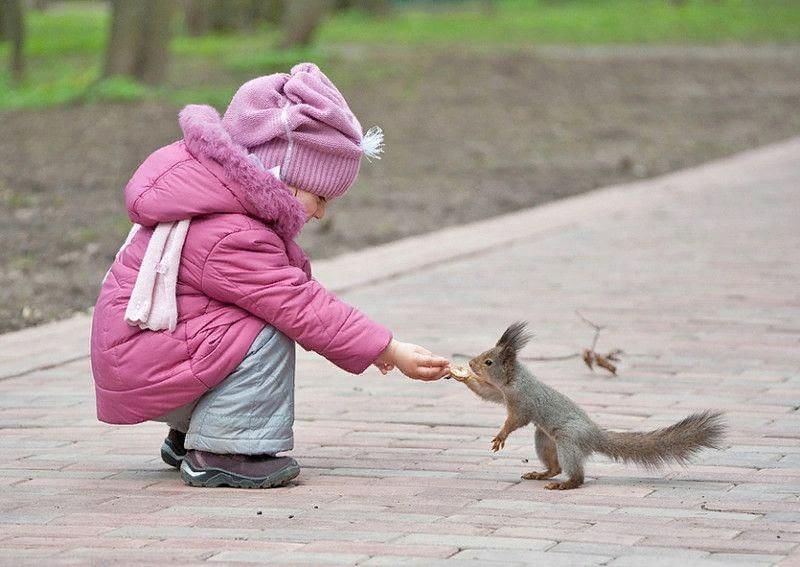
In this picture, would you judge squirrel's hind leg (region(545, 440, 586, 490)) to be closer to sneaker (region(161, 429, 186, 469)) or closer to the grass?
sneaker (region(161, 429, 186, 469))

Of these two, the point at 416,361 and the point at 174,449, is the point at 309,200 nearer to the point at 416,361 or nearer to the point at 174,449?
the point at 416,361

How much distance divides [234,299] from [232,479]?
0.51 meters

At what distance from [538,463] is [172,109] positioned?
34.8ft

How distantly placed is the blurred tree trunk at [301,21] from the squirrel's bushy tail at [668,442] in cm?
1782

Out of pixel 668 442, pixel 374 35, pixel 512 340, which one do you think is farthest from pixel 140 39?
pixel 668 442

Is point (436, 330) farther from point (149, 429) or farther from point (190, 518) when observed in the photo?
point (190, 518)

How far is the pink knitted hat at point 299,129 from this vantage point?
14.4 ft

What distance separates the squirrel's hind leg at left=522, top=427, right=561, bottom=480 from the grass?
11.0 metres

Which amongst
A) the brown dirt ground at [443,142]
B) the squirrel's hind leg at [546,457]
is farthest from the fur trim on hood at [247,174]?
the brown dirt ground at [443,142]

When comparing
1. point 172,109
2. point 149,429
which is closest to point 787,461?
point 149,429

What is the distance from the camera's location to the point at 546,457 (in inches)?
173

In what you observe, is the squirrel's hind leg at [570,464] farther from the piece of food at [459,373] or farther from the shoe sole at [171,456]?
the shoe sole at [171,456]

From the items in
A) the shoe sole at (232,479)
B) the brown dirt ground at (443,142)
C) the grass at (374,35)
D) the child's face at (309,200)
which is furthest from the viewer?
the grass at (374,35)

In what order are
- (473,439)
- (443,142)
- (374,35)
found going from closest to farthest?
(473,439) → (443,142) → (374,35)
